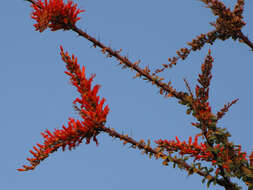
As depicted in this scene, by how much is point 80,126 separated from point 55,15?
1.13 m

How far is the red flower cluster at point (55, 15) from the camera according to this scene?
3.44 meters

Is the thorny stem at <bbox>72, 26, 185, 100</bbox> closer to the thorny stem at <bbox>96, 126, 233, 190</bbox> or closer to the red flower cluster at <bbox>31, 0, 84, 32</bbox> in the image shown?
the red flower cluster at <bbox>31, 0, 84, 32</bbox>

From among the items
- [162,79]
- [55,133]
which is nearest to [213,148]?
[162,79]

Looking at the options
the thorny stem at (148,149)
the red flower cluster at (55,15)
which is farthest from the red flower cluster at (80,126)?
the red flower cluster at (55,15)

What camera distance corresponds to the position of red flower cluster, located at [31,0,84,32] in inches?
135

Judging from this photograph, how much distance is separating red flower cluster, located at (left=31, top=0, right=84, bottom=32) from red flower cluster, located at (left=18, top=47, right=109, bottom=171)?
592 millimetres

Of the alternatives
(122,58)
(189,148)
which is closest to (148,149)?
(189,148)

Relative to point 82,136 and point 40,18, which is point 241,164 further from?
point 40,18

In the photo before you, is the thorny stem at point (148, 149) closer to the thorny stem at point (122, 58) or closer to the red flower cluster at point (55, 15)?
the thorny stem at point (122, 58)

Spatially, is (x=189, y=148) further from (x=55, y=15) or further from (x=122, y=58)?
(x=55, y=15)

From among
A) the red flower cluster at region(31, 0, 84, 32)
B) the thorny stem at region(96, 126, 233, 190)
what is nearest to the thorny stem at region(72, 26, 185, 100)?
the red flower cluster at region(31, 0, 84, 32)

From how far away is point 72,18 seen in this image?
3494 mm

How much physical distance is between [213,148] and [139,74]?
0.93m

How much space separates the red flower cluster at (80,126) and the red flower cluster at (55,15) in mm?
592
